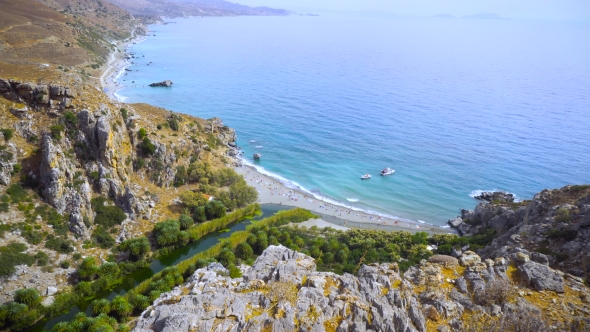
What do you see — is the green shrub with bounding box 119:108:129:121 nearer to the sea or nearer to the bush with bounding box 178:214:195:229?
the bush with bounding box 178:214:195:229

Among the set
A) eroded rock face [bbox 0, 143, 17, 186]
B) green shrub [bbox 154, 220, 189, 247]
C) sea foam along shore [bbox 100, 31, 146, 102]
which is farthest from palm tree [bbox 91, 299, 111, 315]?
sea foam along shore [bbox 100, 31, 146, 102]

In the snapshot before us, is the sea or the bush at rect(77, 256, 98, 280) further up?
the sea

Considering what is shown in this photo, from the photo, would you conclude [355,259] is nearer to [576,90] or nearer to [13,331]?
[13,331]

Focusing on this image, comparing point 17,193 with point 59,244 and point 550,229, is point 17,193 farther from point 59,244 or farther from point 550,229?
point 550,229

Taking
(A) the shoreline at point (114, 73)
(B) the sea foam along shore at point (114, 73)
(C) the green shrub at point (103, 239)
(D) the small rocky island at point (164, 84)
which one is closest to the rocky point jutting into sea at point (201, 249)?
(C) the green shrub at point (103, 239)

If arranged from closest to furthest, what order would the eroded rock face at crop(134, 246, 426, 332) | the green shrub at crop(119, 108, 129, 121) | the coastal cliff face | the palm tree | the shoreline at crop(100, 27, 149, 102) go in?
the eroded rock face at crop(134, 246, 426, 332) < the coastal cliff face < the palm tree < the green shrub at crop(119, 108, 129, 121) < the shoreline at crop(100, 27, 149, 102)

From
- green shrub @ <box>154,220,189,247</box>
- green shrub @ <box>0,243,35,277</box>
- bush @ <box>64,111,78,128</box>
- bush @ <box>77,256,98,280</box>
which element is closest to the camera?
green shrub @ <box>0,243,35,277</box>
